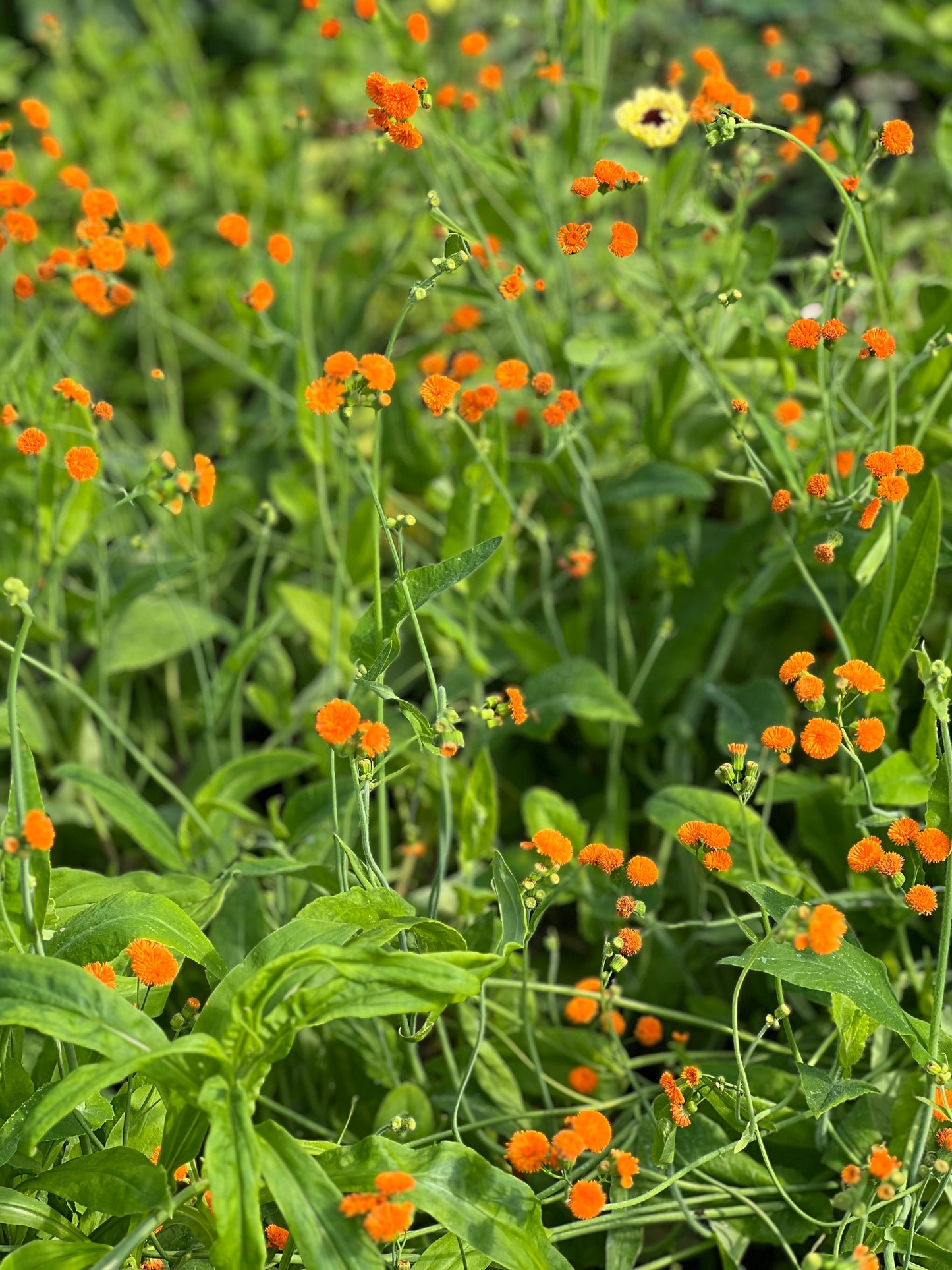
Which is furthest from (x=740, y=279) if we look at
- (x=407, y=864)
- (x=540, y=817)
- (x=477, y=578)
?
(x=407, y=864)

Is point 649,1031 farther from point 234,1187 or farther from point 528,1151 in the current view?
point 234,1187

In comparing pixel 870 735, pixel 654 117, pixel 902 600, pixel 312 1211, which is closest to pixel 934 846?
pixel 870 735

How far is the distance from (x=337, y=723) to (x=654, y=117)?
114 centimetres

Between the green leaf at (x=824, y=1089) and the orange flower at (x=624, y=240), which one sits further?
the orange flower at (x=624, y=240)

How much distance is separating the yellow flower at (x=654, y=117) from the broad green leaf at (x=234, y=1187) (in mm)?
1404

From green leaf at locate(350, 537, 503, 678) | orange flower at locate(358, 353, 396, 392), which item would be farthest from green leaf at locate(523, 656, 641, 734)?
orange flower at locate(358, 353, 396, 392)

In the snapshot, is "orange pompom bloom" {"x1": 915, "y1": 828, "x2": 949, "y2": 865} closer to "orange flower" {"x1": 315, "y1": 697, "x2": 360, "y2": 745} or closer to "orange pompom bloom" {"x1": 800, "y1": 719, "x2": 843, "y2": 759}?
"orange pompom bloom" {"x1": 800, "y1": 719, "x2": 843, "y2": 759}

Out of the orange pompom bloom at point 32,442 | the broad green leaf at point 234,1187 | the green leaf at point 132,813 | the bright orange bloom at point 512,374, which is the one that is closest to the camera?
the broad green leaf at point 234,1187

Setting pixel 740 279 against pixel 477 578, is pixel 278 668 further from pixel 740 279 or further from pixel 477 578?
pixel 740 279

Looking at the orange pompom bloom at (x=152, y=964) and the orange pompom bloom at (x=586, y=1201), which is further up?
the orange pompom bloom at (x=152, y=964)

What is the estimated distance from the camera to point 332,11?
123 inches

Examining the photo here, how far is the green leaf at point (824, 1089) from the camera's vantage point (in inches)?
47.3

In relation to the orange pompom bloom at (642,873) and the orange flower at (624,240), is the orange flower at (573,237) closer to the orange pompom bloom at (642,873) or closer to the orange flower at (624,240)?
the orange flower at (624,240)

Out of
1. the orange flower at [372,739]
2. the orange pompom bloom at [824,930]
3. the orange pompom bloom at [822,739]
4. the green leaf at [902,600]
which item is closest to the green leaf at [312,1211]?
the orange flower at [372,739]
